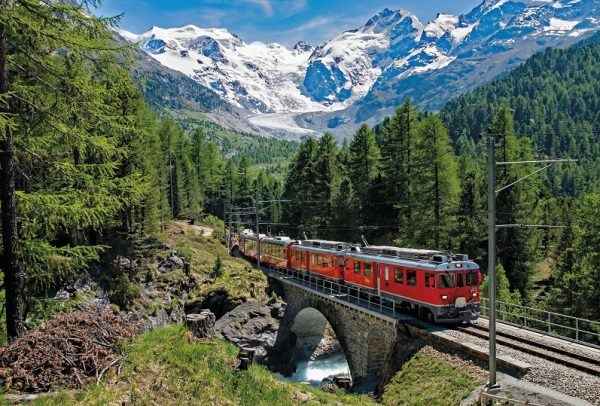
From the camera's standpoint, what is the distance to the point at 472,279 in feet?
78.6

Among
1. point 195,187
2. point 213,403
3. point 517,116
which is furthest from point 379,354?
point 517,116

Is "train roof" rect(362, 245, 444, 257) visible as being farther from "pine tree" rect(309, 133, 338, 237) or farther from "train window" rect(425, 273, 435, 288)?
"pine tree" rect(309, 133, 338, 237)

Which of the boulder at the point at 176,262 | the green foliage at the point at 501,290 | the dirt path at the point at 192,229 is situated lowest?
the green foliage at the point at 501,290

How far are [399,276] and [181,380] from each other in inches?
696

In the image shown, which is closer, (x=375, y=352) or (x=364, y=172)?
(x=375, y=352)

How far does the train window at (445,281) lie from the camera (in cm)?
2317

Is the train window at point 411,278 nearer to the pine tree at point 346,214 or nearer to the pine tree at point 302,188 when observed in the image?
the pine tree at point 346,214

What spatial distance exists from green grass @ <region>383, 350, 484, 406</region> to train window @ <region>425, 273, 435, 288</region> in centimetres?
342

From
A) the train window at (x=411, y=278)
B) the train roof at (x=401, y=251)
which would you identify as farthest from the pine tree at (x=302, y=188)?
the train window at (x=411, y=278)

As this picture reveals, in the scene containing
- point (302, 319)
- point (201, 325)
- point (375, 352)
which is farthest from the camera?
point (302, 319)

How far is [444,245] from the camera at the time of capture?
3819 centimetres

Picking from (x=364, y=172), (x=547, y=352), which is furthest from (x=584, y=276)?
(x=364, y=172)

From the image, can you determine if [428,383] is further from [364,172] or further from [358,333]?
[364,172]

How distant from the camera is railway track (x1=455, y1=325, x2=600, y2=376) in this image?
1669cm
